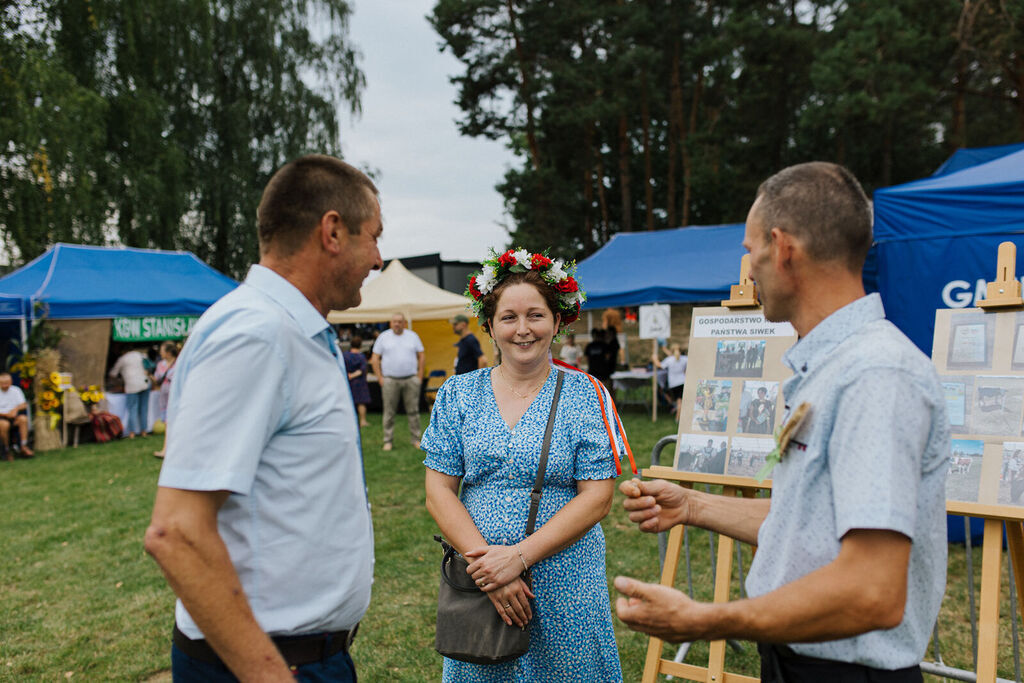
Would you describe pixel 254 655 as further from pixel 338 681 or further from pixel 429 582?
pixel 429 582

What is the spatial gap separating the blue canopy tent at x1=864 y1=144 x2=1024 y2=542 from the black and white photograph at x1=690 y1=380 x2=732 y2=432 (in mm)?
2933

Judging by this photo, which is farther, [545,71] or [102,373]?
[545,71]

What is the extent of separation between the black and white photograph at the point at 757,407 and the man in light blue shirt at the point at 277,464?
2227 mm

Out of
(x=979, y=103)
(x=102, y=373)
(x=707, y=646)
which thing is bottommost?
(x=707, y=646)

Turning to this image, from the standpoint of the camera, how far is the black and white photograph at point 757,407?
10.4ft

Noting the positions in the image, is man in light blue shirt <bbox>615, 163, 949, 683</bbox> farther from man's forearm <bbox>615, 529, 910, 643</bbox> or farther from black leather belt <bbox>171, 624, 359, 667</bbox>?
black leather belt <bbox>171, 624, 359, 667</bbox>

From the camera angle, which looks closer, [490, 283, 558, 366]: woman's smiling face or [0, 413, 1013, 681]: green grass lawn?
[490, 283, 558, 366]: woman's smiling face

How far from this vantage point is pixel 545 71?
65.2ft

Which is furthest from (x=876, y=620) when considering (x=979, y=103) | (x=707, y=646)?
(x=979, y=103)

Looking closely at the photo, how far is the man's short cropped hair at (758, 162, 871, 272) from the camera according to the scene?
127 centimetres

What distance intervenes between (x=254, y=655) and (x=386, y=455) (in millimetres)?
8385

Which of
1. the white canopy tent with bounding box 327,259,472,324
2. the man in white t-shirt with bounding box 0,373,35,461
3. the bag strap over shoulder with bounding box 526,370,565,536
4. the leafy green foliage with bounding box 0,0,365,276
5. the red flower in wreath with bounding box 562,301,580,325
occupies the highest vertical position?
the leafy green foliage with bounding box 0,0,365,276

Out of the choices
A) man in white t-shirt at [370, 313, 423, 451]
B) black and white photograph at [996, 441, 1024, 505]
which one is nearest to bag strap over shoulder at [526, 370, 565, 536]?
black and white photograph at [996, 441, 1024, 505]

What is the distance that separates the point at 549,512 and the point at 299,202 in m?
1.29
